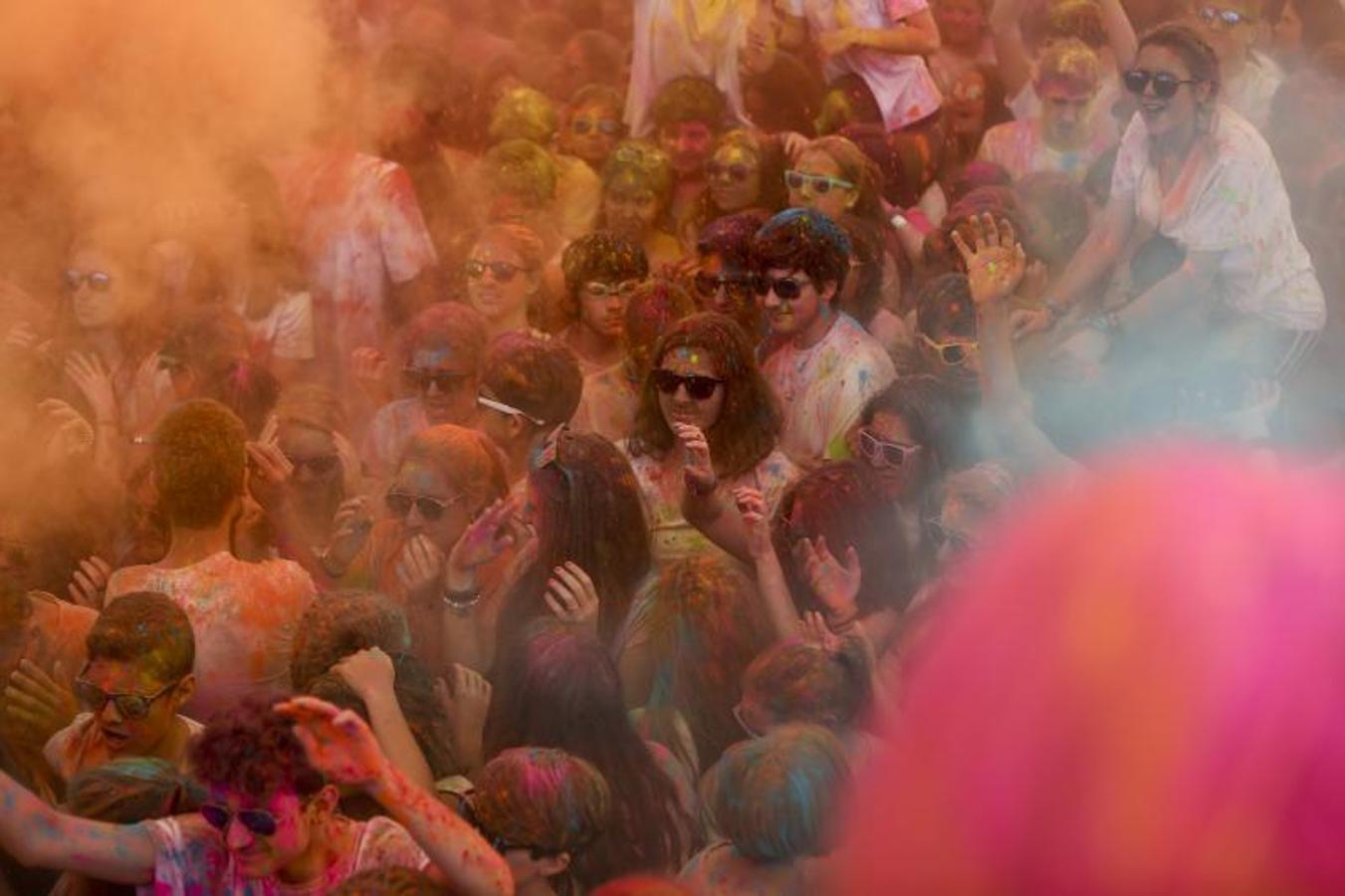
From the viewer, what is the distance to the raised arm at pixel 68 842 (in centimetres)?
353

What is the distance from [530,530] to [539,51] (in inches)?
129

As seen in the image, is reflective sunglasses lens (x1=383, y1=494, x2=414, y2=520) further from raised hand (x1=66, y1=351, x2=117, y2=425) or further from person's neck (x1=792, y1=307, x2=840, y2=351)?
raised hand (x1=66, y1=351, x2=117, y2=425)

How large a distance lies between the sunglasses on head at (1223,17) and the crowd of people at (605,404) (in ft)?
0.06

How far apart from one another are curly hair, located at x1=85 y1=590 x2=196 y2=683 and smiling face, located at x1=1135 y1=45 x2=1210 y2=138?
246 cm

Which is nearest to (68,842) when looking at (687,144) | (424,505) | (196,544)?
(196,544)

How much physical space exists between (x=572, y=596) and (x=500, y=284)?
1.59m

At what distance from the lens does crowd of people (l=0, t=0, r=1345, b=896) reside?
376 centimetres

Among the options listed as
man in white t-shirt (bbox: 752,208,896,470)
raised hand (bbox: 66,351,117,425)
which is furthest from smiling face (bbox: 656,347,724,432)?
raised hand (bbox: 66,351,117,425)

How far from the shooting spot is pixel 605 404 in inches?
204

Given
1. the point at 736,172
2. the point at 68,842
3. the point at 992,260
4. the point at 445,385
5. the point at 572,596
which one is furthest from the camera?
the point at 736,172

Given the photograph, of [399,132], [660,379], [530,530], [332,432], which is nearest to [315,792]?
[530,530]

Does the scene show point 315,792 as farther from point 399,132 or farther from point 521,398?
point 399,132

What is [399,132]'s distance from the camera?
21.4 feet

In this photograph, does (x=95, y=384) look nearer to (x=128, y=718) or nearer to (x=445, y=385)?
(x=445, y=385)
